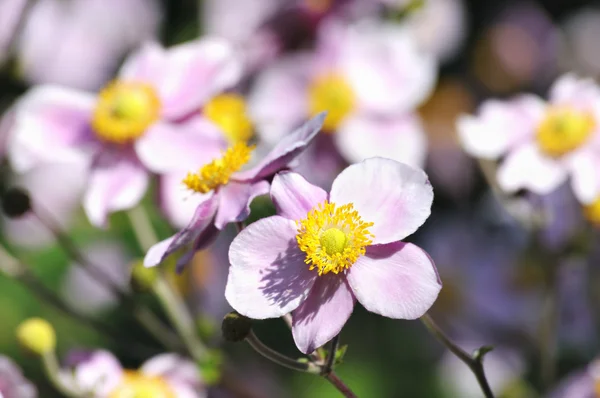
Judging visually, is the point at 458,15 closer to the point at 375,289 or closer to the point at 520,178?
the point at 520,178

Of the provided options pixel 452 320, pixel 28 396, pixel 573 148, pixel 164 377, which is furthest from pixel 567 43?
pixel 28 396

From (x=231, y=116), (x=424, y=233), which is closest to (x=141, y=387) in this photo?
(x=231, y=116)

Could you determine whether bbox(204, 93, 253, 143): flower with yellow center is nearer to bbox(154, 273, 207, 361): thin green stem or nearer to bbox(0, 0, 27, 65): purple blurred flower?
bbox(154, 273, 207, 361): thin green stem

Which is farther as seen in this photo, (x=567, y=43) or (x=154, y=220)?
(x=567, y=43)

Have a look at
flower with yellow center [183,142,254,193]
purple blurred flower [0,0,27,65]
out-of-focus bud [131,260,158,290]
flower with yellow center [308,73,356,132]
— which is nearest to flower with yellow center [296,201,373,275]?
flower with yellow center [183,142,254,193]

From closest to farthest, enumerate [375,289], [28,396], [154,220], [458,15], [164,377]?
[375,289], [28,396], [164,377], [154,220], [458,15]

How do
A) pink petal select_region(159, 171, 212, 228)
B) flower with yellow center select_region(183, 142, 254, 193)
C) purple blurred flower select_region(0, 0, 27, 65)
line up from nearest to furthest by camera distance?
1. flower with yellow center select_region(183, 142, 254, 193)
2. pink petal select_region(159, 171, 212, 228)
3. purple blurred flower select_region(0, 0, 27, 65)
